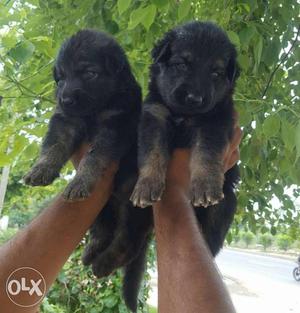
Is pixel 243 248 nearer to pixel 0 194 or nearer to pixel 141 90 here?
pixel 0 194

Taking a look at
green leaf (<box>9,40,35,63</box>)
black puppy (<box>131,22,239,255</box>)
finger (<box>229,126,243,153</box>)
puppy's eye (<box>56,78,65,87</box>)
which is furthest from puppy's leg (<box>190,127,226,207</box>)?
green leaf (<box>9,40,35,63</box>)

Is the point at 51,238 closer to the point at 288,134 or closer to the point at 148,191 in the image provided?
the point at 148,191

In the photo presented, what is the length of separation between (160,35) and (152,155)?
1158 mm

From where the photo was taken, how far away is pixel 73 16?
3041 mm

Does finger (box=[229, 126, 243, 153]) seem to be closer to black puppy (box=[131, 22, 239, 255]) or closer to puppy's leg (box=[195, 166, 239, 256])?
black puppy (box=[131, 22, 239, 255])

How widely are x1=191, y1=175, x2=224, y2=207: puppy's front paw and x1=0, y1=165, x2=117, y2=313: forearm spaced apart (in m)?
0.46

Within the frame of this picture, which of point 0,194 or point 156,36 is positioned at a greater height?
point 156,36

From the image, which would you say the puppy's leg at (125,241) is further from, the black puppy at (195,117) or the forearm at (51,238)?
the black puppy at (195,117)

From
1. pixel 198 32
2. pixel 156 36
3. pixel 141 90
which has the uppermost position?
pixel 156 36

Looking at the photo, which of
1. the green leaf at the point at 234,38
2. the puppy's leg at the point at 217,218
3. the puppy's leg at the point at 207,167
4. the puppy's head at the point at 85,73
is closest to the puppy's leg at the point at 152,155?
the puppy's leg at the point at 207,167

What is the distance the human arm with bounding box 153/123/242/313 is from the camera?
60.1 inches

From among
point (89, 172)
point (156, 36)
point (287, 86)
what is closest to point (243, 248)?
point (287, 86)

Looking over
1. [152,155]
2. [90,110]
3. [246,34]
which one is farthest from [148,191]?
[246,34]

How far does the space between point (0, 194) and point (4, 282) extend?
5.70 meters
